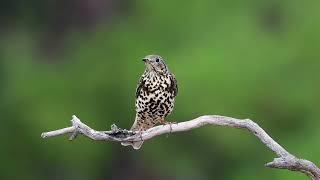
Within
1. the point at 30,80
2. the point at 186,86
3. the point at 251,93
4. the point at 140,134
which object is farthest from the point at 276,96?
the point at 140,134

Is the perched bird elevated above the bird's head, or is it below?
below

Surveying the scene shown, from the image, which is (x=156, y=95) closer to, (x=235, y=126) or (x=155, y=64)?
(x=155, y=64)

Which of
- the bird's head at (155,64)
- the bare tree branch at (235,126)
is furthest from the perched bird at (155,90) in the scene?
the bare tree branch at (235,126)

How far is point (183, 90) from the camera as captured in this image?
12.8 metres

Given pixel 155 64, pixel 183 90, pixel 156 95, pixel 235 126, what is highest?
pixel 183 90

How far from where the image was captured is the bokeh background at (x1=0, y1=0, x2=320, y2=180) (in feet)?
43.1

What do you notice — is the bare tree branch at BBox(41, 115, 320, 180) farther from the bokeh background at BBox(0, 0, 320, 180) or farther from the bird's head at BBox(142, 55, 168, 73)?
the bokeh background at BBox(0, 0, 320, 180)

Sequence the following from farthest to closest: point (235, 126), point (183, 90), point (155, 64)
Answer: point (183, 90) < point (155, 64) < point (235, 126)

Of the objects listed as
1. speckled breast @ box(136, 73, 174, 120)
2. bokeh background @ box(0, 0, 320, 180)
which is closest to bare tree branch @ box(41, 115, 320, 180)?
speckled breast @ box(136, 73, 174, 120)

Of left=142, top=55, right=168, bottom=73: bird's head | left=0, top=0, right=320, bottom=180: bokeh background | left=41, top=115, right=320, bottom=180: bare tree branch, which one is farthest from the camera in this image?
left=0, top=0, right=320, bottom=180: bokeh background

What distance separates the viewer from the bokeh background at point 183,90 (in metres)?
13.1

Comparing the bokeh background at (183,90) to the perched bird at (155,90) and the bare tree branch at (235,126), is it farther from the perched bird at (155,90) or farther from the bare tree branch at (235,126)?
the bare tree branch at (235,126)

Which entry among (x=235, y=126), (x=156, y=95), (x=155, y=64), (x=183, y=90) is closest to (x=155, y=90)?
(x=156, y=95)

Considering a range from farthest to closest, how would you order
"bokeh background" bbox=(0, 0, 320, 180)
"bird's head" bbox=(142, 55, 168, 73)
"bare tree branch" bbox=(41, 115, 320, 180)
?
"bokeh background" bbox=(0, 0, 320, 180) < "bird's head" bbox=(142, 55, 168, 73) < "bare tree branch" bbox=(41, 115, 320, 180)
